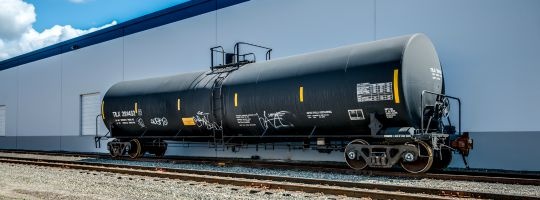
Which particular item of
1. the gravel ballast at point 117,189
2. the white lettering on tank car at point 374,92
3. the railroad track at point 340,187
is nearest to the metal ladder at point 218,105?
the railroad track at point 340,187

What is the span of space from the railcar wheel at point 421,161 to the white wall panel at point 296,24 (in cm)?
560

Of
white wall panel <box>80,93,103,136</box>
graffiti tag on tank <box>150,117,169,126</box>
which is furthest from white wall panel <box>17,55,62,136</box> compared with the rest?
graffiti tag on tank <box>150,117,169,126</box>

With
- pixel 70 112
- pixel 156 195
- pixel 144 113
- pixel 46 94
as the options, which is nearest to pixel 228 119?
pixel 144 113

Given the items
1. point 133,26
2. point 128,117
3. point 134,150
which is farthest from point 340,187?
point 133,26

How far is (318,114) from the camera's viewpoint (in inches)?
476

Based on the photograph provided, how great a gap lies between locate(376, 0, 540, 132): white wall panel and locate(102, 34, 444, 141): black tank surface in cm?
162

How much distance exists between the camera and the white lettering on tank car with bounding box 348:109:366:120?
37.2 ft

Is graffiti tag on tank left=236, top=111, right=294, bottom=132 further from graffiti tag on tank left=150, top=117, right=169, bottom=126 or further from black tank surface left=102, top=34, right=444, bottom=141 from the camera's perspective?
graffiti tag on tank left=150, top=117, right=169, bottom=126

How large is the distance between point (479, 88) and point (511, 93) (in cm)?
84

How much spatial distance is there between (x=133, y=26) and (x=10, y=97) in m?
15.4

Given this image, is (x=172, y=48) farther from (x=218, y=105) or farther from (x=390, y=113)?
(x=390, y=113)

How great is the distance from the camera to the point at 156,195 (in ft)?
28.3

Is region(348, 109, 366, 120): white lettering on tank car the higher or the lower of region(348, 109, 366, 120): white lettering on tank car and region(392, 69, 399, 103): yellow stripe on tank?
the lower

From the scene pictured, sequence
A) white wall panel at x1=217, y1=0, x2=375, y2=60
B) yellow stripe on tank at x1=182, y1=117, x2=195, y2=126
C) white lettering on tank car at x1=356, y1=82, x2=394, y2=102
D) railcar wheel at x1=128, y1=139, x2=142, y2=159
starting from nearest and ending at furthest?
white lettering on tank car at x1=356, y1=82, x2=394, y2=102 → yellow stripe on tank at x1=182, y1=117, x2=195, y2=126 → white wall panel at x1=217, y1=0, x2=375, y2=60 → railcar wheel at x1=128, y1=139, x2=142, y2=159
